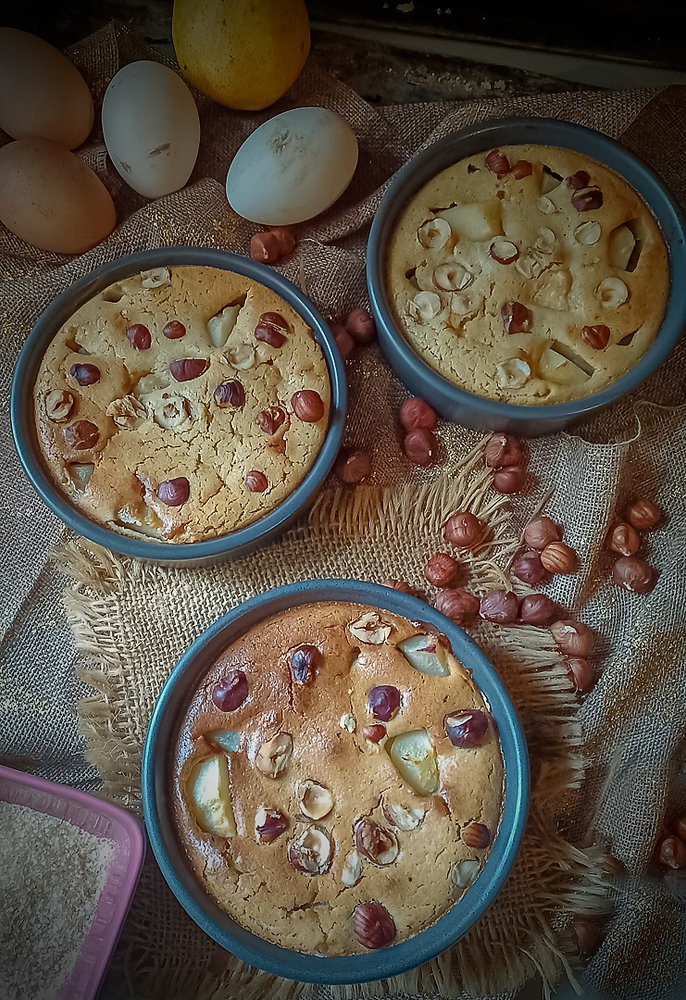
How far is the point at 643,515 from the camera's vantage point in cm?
128

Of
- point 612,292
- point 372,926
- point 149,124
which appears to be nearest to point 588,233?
point 612,292

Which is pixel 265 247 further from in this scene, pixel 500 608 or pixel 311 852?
pixel 311 852

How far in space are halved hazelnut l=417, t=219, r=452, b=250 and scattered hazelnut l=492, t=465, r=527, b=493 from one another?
35cm

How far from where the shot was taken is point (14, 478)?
4.45 ft

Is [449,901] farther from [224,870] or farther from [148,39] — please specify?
[148,39]

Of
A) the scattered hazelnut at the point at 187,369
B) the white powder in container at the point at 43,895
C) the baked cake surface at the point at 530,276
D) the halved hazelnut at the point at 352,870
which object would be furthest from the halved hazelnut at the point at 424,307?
the white powder in container at the point at 43,895

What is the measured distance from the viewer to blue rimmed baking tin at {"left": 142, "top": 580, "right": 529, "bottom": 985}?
1.03 meters

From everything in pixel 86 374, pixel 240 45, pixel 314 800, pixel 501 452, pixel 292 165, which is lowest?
pixel 314 800

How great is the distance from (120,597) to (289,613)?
0.27 meters

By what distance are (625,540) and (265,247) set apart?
712mm

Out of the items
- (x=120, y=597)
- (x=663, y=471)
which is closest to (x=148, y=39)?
(x=120, y=597)

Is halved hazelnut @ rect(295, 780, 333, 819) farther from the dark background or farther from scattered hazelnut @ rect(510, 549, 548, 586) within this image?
the dark background

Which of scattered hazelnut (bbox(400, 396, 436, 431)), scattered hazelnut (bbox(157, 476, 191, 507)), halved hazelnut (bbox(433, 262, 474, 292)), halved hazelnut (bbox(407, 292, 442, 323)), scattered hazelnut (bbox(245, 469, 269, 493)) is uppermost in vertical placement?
halved hazelnut (bbox(433, 262, 474, 292))

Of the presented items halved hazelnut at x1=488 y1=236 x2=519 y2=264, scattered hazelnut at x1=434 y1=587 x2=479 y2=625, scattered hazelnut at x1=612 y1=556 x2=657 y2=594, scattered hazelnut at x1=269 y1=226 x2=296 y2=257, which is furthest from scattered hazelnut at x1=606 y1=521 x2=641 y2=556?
scattered hazelnut at x1=269 y1=226 x2=296 y2=257
